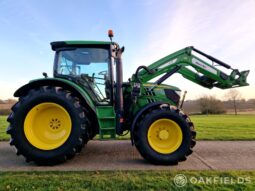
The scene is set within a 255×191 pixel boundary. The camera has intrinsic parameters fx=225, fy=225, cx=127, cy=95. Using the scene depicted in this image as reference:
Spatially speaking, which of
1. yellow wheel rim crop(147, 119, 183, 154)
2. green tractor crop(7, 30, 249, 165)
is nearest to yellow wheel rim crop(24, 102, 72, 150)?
green tractor crop(7, 30, 249, 165)

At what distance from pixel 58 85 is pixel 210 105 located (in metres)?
43.8

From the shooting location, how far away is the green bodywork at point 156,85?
16.1 feet

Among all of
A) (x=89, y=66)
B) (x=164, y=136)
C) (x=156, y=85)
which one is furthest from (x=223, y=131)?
(x=89, y=66)

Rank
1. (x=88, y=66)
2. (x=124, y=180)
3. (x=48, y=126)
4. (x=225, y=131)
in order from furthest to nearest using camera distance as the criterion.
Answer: (x=225, y=131)
(x=88, y=66)
(x=48, y=126)
(x=124, y=180)

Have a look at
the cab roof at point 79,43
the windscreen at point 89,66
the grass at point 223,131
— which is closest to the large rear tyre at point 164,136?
the windscreen at point 89,66

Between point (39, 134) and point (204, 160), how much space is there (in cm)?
356

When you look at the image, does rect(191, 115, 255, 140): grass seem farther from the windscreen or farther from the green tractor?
the windscreen

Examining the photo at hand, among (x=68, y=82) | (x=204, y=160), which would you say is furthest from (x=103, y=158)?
(x=204, y=160)

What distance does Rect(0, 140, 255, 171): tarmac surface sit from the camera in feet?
14.1

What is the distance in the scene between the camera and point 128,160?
4816mm

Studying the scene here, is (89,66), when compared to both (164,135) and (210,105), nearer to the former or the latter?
(164,135)

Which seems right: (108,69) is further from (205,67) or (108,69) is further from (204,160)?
(204,160)

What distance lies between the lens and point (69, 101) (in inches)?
177

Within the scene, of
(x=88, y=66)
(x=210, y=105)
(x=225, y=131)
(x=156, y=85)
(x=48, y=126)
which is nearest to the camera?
(x=48, y=126)
